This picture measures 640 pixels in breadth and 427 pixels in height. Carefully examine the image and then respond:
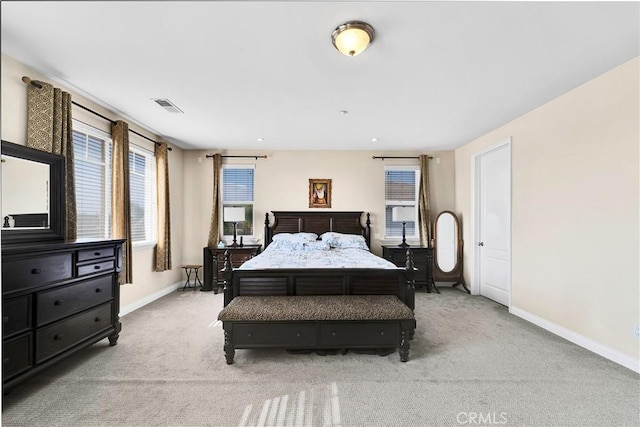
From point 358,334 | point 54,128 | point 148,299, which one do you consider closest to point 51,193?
point 54,128

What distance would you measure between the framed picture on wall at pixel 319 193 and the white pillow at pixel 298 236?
23.1 inches

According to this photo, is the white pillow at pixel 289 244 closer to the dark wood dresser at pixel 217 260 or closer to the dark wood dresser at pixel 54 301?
the dark wood dresser at pixel 217 260

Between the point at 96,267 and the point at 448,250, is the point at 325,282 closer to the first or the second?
the point at 96,267

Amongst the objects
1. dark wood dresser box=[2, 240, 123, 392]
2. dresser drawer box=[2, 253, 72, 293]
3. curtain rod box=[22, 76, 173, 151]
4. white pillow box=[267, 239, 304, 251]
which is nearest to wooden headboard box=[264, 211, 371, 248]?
white pillow box=[267, 239, 304, 251]

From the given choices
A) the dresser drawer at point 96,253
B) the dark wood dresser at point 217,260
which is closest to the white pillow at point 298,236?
the dark wood dresser at point 217,260

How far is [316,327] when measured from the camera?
2.46 m

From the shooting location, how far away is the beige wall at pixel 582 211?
2.43 m

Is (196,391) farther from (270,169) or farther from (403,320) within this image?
(270,169)

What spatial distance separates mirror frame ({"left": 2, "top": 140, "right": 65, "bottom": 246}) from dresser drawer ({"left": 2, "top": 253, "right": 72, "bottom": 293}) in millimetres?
312

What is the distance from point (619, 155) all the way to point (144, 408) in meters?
4.08

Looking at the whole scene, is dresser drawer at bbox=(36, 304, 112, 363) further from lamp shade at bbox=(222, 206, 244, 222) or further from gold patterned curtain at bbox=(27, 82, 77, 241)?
lamp shade at bbox=(222, 206, 244, 222)

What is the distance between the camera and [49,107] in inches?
99.3

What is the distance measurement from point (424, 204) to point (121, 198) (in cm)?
441

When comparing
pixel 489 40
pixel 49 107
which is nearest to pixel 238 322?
pixel 49 107
